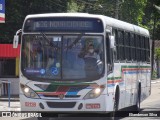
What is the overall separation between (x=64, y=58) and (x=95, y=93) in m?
1.29

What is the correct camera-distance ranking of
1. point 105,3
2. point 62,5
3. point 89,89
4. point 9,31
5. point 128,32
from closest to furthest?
1. point 89,89
2. point 128,32
3. point 9,31
4. point 62,5
5. point 105,3

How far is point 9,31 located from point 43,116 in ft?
87.8

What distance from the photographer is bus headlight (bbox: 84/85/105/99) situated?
1359 cm

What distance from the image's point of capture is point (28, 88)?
13.9 meters

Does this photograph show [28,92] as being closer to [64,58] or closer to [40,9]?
[64,58]

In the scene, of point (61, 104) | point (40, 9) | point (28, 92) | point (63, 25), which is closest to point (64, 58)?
point (63, 25)

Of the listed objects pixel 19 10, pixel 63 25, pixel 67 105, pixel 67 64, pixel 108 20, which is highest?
pixel 19 10

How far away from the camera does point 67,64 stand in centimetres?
1375

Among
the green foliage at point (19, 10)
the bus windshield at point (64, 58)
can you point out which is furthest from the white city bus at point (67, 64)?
the green foliage at point (19, 10)

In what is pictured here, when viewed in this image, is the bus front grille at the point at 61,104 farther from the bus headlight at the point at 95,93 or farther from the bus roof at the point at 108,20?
the bus roof at the point at 108,20

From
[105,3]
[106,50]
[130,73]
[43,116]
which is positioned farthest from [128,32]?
[105,3]

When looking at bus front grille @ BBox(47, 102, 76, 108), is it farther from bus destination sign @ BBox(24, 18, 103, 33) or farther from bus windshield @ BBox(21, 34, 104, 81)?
bus destination sign @ BBox(24, 18, 103, 33)

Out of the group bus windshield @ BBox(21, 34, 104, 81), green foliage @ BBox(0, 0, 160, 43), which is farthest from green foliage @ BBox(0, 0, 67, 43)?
bus windshield @ BBox(21, 34, 104, 81)

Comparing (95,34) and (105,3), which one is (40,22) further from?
(105,3)
